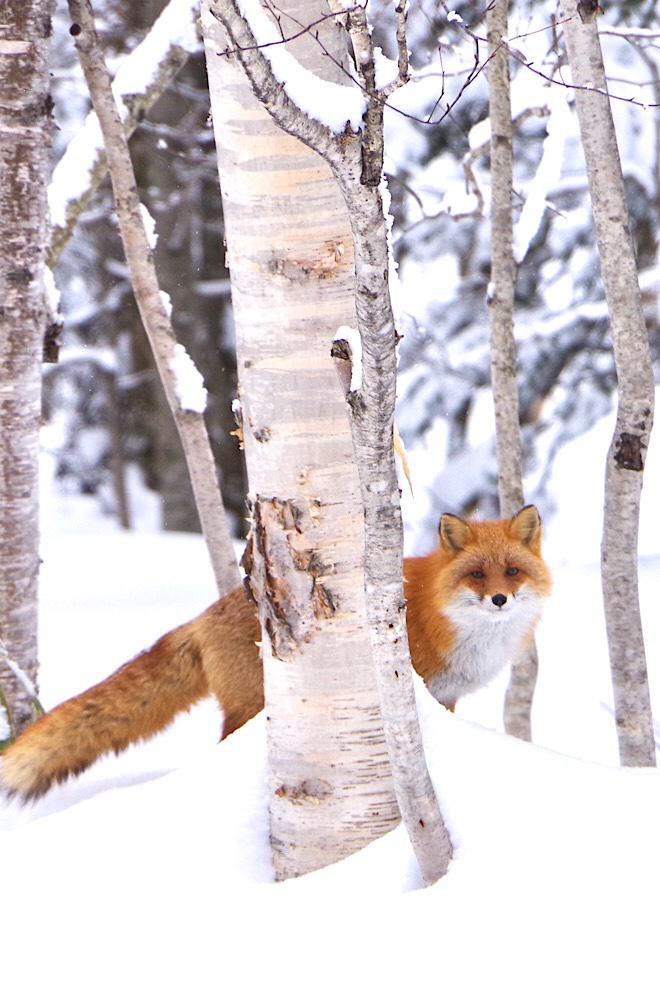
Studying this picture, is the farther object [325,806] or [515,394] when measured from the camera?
[515,394]

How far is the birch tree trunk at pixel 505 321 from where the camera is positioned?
4.42m

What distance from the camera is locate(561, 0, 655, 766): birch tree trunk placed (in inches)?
120

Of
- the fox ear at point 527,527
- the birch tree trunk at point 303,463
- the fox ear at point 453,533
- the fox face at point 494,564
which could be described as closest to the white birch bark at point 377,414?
the birch tree trunk at point 303,463

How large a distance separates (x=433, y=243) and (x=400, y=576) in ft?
26.2

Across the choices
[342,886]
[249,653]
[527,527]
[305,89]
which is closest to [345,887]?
[342,886]

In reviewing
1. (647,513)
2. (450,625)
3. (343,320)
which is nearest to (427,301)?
(647,513)

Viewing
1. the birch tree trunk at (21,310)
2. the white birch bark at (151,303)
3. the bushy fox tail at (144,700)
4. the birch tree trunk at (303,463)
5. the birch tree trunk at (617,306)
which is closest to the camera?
the birch tree trunk at (303,463)

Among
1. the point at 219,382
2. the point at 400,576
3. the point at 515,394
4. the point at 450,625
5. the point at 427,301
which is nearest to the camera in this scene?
the point at 400,576

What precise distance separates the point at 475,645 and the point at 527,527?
0.53 meters

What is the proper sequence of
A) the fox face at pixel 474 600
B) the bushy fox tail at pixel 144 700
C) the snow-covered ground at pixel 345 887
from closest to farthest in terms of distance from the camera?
the snow-covered ground at pixel 345 887
the bushy fox tail at pixel 144 700
the fox face at pixel 474 600

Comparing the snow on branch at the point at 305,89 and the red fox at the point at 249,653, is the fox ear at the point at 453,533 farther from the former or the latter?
the snow on branch at the point at 305,89

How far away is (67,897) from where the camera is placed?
2.56m

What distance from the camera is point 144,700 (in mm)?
3709

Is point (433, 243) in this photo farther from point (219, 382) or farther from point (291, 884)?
point (291, 884)
